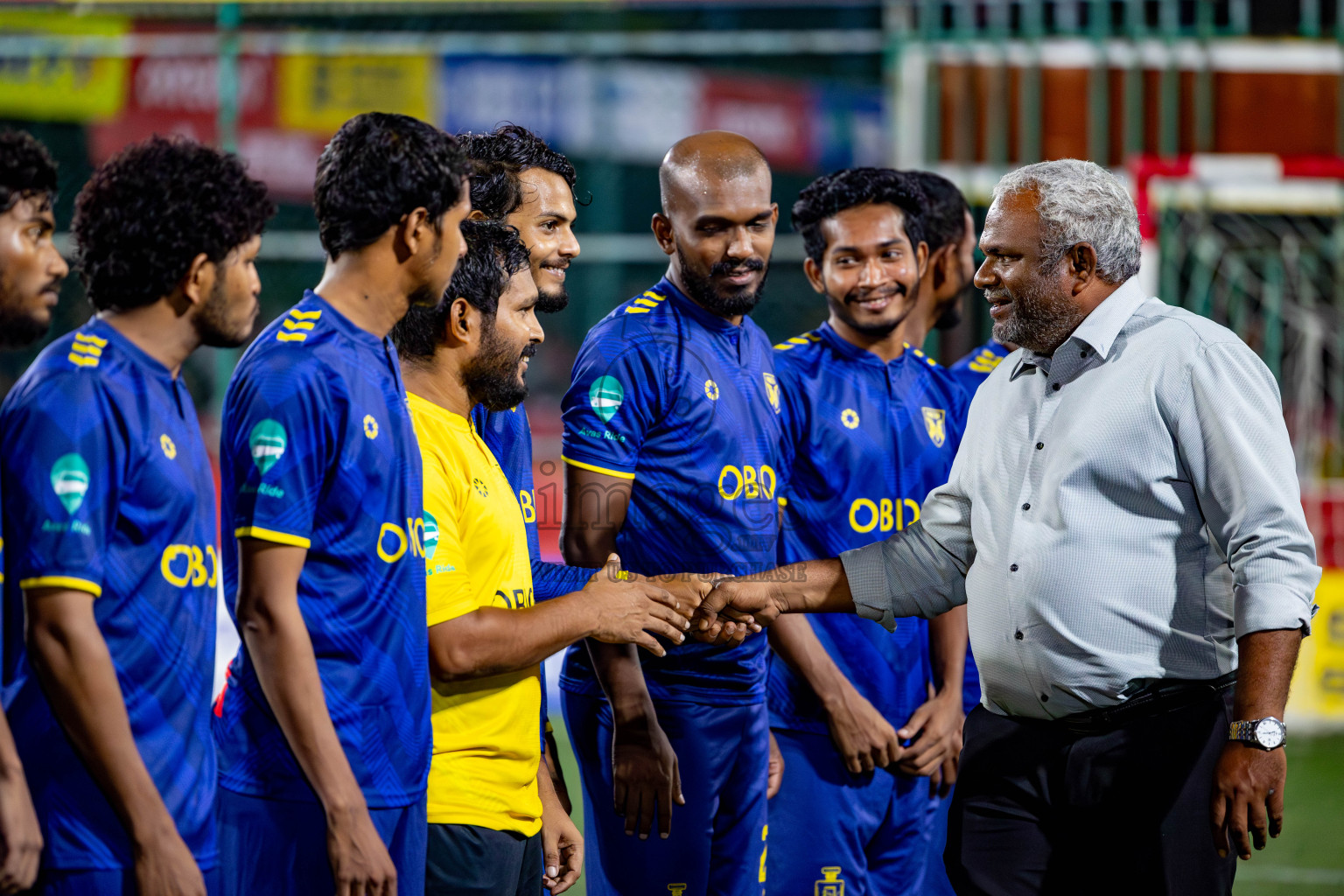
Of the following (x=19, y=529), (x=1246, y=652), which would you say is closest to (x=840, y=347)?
(x=1246, y=652)

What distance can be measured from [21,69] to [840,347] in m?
8.28

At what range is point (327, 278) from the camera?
2336 mm

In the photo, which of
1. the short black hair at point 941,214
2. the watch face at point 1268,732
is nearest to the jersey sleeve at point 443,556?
the watch face at point 1268,732

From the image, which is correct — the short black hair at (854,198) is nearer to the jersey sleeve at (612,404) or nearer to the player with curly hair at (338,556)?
the jersey sleeve at (612,404)

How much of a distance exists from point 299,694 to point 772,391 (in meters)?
1.73

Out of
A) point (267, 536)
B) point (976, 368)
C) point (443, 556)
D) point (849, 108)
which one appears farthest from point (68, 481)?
point (849, 108)

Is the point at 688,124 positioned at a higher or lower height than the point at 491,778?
higher

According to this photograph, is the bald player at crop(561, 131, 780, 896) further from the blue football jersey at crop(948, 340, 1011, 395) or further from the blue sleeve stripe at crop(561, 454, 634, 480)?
the blue football jersey at crop(948, 340, 1011, 395)

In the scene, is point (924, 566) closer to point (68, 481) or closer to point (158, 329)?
point (158, 329)

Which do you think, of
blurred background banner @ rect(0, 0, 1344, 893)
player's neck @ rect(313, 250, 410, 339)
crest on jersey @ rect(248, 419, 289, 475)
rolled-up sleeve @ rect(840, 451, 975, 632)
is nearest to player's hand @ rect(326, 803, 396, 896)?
crest on jersey @ rect(248, 419, 289, 475)

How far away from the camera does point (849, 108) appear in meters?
13.1

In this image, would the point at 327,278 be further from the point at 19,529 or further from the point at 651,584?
the point at 651,584

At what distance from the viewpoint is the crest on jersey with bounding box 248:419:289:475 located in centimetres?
212

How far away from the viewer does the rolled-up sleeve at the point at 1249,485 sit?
8.07 ft
